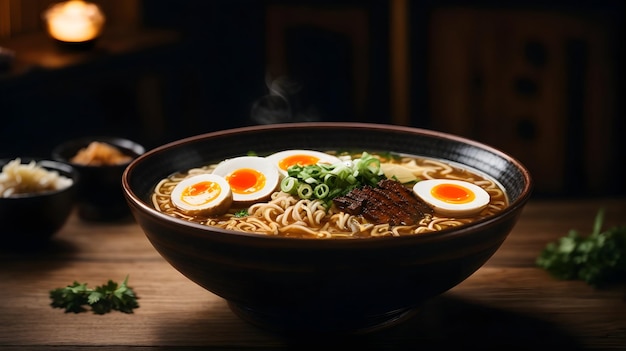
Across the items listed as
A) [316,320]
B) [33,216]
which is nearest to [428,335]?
[316,320]

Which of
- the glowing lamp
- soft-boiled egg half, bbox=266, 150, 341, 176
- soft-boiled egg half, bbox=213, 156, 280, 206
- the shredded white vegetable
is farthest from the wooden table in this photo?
the glowing lamp

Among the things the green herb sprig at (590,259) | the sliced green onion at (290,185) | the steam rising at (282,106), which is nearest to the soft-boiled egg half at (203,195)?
the sliced green onion at (290,185)

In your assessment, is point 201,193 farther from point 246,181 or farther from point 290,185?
point 290,185

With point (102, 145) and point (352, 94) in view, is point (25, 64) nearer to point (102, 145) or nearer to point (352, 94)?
point (102, 145)

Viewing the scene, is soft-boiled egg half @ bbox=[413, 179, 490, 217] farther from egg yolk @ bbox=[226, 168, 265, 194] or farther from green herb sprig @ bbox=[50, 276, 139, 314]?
green herb sprig @ bbox=[50, 276, 139, 314]

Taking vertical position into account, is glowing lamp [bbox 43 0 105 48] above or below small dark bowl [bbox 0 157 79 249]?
above

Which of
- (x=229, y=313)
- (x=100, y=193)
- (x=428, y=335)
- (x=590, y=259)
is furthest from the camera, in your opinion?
(x=100, y=193)
